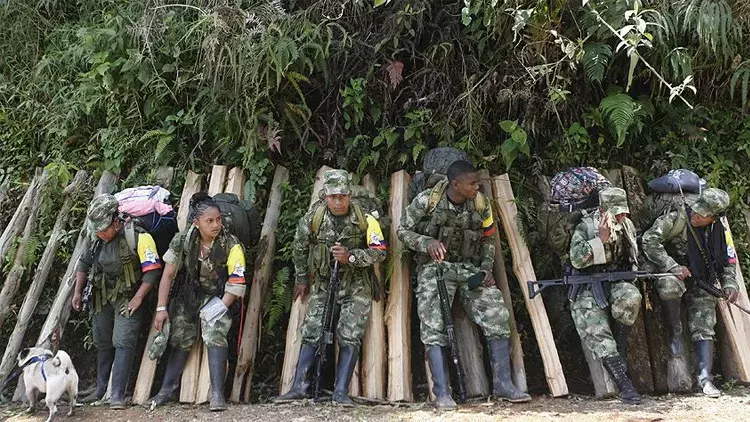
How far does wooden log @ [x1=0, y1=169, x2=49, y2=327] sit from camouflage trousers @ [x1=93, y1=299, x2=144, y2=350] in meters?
1.41

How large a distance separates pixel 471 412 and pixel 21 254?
550 centimetres

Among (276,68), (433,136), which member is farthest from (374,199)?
(276,68)

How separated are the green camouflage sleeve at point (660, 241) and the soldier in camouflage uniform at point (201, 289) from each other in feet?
13.6

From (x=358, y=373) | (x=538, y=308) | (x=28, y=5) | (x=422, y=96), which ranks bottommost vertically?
(x=358, y=373)

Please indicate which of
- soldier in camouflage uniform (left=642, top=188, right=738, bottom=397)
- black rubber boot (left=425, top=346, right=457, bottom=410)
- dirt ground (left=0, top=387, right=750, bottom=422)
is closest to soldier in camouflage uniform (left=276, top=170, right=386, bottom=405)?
dirt ground (left=0, top=387, right=750, bottom=422)

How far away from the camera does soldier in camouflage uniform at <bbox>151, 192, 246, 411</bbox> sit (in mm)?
6148

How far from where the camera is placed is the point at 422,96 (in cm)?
772

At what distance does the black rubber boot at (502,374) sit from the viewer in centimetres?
589

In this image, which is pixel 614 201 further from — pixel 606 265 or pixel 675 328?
pixel 675 328

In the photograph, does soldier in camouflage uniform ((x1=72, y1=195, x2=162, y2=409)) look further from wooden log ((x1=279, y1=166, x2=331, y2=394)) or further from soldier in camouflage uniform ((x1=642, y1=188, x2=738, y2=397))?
soldier in camouflage uniform ((x1=642, y1=188, x2=738, y2=397))

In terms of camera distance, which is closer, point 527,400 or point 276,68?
point 527,400

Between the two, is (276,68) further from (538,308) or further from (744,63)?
(744,63)

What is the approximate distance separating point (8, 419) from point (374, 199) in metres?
4.14

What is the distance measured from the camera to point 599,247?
6082 millimetres
